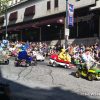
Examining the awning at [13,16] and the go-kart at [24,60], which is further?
the awning at [13,16]

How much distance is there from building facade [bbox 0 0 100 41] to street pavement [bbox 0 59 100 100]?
40.0 feet

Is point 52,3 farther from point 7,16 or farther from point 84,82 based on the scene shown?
point 84,82

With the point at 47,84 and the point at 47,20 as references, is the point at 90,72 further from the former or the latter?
the point at 47,20

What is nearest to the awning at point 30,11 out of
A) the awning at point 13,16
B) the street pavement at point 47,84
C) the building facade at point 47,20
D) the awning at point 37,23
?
the building facade at point 47,20

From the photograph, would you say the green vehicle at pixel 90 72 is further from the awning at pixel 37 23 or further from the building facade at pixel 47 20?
the awning at pixel 37 23

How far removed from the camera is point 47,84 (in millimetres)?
20109

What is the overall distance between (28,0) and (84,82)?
109 feet

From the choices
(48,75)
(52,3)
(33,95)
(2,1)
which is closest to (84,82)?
(48,75)

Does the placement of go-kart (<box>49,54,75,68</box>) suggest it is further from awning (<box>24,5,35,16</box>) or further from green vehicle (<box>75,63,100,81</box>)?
awning (<box>24,5,35,16</box>)

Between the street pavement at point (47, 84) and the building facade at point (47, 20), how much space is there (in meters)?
12.2

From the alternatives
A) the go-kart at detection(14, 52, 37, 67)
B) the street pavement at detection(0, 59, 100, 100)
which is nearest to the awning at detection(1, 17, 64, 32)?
the go-kart at detection(14, 52, 37, 67)

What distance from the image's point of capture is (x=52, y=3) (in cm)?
4597

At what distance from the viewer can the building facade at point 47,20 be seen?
3831 centimetres

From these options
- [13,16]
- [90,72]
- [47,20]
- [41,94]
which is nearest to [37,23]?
[47,20]
